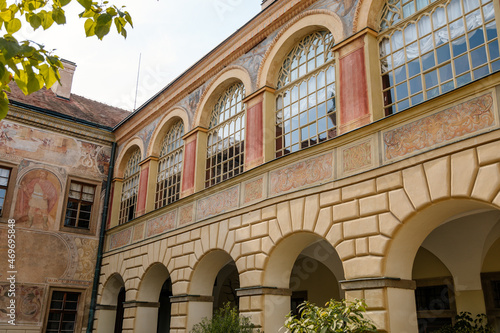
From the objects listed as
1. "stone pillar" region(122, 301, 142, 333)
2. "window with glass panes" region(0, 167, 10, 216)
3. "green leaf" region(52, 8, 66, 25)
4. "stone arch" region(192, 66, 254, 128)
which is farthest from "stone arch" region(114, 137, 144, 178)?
"green leaf" region(52, 8, 66, 25)

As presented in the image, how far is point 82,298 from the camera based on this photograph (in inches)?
634

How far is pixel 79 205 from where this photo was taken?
1706 centimetres

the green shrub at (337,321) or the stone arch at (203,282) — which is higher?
the stone arch at (203,282)

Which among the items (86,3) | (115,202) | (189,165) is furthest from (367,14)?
(115,202)

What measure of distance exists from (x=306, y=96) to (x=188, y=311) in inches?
227

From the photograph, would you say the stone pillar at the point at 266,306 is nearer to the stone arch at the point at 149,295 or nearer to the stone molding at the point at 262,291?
the stone molding at the point at 262,291

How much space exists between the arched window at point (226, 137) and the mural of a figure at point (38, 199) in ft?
21.1

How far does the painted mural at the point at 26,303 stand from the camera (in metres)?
14.5

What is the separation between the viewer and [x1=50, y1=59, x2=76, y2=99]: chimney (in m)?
19.3

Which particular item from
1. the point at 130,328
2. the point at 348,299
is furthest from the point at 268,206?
the point at 130,328

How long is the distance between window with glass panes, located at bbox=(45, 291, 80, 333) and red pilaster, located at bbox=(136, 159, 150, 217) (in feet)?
12.4

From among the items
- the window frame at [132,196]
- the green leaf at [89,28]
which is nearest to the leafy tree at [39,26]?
the green leaf at [89,28]

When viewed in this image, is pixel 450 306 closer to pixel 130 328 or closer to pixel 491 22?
pixel 491 22

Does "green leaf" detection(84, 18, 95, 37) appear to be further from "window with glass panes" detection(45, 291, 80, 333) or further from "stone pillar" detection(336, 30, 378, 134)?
"window with glass panes" detection(45, 291, 80, 333)
